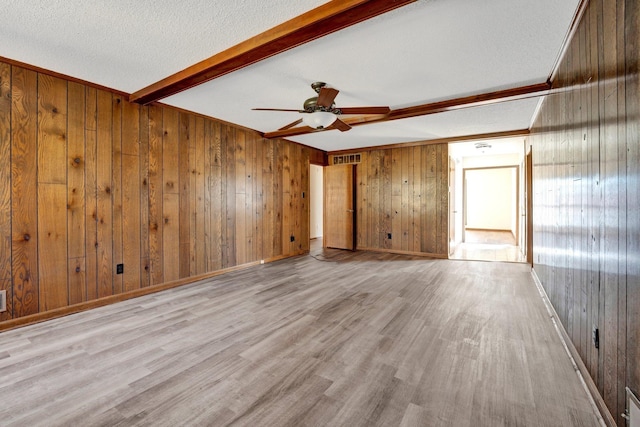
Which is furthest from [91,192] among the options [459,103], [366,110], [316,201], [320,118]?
[316,201]

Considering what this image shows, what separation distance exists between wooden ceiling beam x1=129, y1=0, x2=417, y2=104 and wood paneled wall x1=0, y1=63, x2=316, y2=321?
932 millimetres

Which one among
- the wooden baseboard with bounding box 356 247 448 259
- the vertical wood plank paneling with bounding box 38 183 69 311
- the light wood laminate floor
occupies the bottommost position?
the light wood laminate floor

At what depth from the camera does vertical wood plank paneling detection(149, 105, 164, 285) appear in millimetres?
3596

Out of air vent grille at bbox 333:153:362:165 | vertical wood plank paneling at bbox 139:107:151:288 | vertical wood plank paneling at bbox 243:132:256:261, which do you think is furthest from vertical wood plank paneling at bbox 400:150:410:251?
vertical wood plank paneling at bbox 139:107:151:288

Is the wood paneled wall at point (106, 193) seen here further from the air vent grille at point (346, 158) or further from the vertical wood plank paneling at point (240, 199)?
the air vent grille at point (346, 158)

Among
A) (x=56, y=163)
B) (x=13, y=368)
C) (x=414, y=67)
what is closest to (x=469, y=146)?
(x=414, y=67)

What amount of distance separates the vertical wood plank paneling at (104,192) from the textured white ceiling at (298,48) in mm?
325

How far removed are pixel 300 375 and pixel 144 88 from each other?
3349 mm

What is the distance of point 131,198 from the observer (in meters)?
3.41

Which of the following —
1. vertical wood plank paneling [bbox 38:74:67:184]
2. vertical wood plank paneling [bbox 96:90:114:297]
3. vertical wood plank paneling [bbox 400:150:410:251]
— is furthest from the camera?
vertical wood plank paneling [bbox 400:150:410:251]

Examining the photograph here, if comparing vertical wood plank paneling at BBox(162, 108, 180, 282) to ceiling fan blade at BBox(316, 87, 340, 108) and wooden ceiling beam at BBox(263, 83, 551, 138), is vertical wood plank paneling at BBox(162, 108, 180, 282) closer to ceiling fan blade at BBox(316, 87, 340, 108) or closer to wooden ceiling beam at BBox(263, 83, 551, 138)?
wooden ceiling beam at BBox(263, 83, 551, 138)

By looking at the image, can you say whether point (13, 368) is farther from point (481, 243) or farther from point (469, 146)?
point (481, 243)

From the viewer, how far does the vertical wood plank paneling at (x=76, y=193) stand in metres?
2.91

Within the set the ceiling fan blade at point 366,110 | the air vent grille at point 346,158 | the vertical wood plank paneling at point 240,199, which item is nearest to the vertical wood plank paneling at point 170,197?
the vertical wood plank paneling at point 240,199
